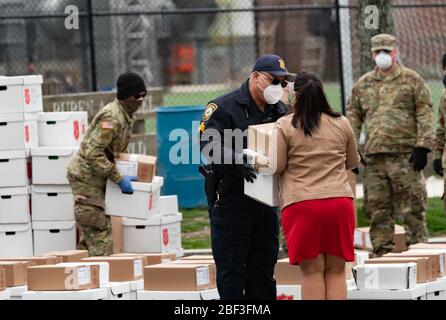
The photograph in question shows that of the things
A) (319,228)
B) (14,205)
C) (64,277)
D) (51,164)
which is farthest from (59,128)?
(319,228)

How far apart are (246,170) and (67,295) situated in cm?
168

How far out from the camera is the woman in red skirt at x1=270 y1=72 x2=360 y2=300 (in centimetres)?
895

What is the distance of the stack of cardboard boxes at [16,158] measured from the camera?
13.5m

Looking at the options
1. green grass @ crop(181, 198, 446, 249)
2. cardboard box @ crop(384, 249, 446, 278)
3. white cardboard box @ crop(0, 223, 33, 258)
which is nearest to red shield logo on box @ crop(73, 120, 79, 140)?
white cardboard box @ crop(0, 223, 33, 258)

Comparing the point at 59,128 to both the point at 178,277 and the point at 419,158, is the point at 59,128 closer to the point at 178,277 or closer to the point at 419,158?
the point at 419,158

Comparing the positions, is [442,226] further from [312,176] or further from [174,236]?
[312,176]

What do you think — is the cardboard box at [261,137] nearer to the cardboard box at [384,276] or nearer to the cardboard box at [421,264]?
the cardboard box at [384,276]

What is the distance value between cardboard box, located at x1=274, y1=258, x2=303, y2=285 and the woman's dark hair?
5.73 ft

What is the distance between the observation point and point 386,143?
13078mm

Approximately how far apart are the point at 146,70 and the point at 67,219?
57.5ft

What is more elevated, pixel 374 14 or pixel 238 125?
pixel 374 14

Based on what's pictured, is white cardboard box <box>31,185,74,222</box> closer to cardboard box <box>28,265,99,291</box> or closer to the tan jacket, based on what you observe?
cardboard box <box>28,265,99,291</box>
